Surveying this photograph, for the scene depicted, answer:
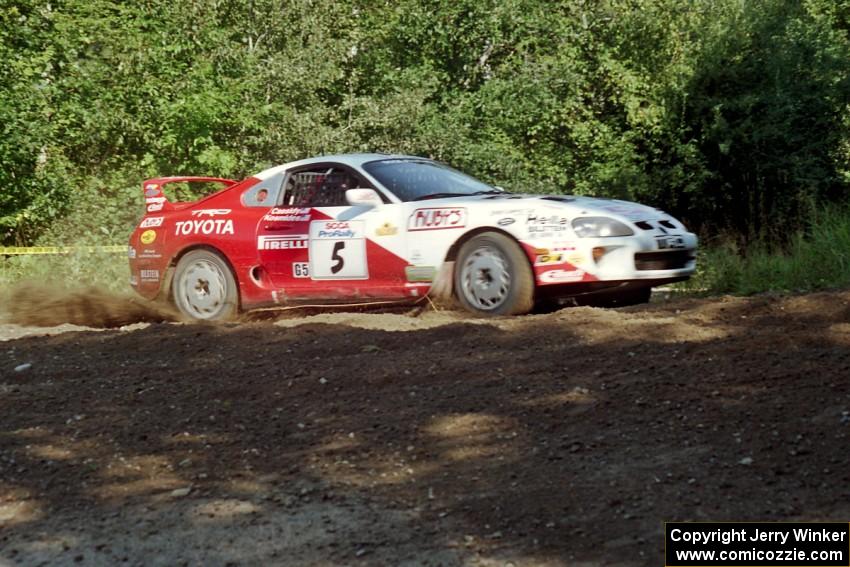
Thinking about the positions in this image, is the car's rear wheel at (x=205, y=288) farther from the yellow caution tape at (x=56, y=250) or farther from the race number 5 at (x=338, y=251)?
the yellow caution tape at (x=56, y=250)

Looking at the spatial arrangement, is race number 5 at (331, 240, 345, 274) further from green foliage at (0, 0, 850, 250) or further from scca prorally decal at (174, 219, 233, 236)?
green foliage at (0, 0, 850, 250)

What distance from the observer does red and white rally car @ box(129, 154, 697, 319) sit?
949 cm

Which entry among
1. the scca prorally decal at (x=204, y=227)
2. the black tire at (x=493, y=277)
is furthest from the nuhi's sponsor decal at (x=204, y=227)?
the black tire at (x=493, y=277)

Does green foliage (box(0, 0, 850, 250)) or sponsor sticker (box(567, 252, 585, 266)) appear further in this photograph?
green foliage (box(0, 0, 850, 250))

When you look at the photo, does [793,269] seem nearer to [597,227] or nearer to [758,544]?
[597,227]

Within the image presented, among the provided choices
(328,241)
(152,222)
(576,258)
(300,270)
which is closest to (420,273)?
(328,241)

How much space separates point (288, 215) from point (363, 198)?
2.95 ft

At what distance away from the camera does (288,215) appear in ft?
35.6

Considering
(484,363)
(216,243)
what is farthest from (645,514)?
(216,243)

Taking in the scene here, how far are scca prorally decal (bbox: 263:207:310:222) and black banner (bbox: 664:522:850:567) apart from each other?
6908 millimetres

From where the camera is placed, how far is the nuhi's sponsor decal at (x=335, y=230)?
10375mm

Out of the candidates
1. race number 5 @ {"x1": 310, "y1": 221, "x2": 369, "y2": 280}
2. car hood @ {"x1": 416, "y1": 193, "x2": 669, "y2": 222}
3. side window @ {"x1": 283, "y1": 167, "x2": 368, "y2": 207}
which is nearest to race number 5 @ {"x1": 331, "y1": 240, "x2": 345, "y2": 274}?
race number 5 @ {"x1": 310, "y1": 221, "x2": 369, "y2": 280}

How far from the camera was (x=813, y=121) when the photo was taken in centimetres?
2175

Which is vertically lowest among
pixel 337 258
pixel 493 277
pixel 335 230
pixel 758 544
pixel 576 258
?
pixel 758 544
